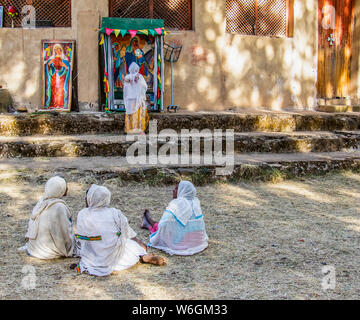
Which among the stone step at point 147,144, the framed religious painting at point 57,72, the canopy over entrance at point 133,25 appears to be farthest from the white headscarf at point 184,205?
the framed religious painting at point 57,72

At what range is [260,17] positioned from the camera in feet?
36.8

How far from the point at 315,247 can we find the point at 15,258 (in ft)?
9.38

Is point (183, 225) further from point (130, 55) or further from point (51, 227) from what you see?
point (130, 55)

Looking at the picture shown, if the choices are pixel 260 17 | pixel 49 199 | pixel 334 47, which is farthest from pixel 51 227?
Result: pixel 334 47

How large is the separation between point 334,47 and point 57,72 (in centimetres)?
661

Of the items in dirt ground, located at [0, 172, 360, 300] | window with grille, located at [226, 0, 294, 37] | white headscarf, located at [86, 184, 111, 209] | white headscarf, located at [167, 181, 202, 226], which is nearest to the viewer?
dirt ground, located at [0, 172, 360, 300]

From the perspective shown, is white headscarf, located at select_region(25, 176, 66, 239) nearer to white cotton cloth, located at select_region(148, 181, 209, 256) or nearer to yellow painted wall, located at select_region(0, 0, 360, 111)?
white cotton cloth, located at select_region(148, 181, 209, 256)

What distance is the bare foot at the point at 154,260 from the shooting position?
437 centimetres

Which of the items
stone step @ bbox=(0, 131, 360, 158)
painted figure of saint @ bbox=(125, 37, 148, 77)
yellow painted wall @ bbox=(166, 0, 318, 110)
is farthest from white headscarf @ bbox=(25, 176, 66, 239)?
yellow painted wall @ bbox=(166, 0, 318, 110)

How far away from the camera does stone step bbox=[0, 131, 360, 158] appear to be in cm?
793

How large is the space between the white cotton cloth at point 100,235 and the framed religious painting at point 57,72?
6.06 m

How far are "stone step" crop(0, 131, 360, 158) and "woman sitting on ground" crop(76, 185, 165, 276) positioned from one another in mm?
3914

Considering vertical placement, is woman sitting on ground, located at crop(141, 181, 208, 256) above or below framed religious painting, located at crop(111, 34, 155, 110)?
below

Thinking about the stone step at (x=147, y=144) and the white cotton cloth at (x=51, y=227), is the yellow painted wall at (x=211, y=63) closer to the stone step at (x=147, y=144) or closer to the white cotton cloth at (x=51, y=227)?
the stone step at (x=147, y=144)
